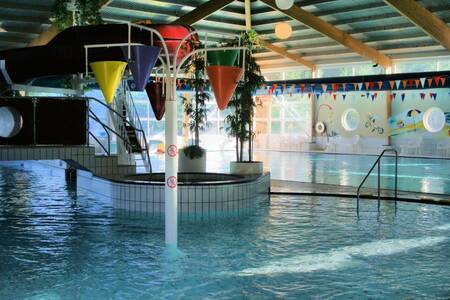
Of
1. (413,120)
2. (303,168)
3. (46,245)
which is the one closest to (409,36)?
(413,120)

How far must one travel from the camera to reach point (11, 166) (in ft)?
48.1

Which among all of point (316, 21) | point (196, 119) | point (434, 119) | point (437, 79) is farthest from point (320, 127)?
point (196, 119)

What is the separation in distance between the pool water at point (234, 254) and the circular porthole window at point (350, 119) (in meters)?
14.5

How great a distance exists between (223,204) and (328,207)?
1590mm

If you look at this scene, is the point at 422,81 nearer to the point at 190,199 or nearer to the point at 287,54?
the point at 287,54

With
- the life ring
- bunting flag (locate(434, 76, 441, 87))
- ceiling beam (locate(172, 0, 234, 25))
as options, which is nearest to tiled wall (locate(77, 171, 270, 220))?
bunting flag (locate(434, 76, 441, 87))

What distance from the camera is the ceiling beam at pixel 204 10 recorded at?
1588cm

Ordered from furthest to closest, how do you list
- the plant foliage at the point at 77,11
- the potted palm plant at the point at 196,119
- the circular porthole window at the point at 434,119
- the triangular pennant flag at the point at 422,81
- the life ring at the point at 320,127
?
the life ring at the point at 320,127, the circular porthole window at the point at 434,119, the triangular pennant flag at the point at 422,81, the plant foliage at the point at 77,11, the potted palm plant at the point at 196,119

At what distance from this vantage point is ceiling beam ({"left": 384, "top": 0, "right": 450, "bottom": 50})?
13.5 meters

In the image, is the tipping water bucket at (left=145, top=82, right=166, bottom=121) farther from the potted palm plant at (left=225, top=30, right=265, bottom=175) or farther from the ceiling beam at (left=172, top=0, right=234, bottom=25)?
the ceiling beam at (left=172, top=0, right=234, bottom=25)

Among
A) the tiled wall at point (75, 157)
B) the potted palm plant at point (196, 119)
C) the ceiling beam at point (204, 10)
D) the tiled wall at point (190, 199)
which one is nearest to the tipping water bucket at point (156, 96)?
the tiled wall at point (190, 199)

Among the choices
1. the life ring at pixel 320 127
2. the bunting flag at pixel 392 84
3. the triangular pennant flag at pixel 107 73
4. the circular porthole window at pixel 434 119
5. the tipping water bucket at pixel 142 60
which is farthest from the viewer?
the life ring at pixel 320 127

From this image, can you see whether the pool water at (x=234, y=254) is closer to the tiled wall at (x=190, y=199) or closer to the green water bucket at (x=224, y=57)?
the tiled wall at (x=190, y=199)

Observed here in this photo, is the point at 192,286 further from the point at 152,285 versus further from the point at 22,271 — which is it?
→ the point at 22,271
